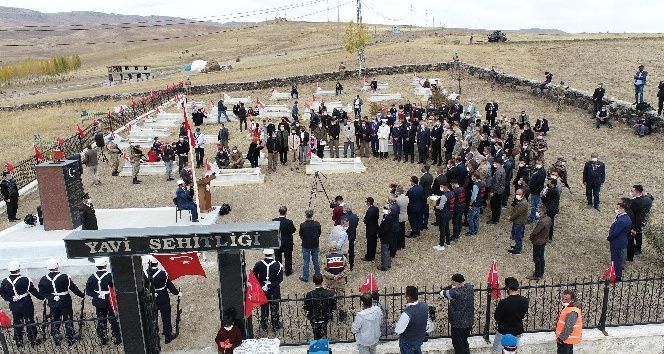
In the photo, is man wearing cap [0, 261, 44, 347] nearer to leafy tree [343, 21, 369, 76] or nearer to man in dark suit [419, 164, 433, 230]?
man in dark suit [419, 164, 433, 230]

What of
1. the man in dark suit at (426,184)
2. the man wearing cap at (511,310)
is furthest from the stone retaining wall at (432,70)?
the man wearing cap at (511,310)

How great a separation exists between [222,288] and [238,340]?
0.86m

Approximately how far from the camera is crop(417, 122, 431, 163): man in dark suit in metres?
18.9

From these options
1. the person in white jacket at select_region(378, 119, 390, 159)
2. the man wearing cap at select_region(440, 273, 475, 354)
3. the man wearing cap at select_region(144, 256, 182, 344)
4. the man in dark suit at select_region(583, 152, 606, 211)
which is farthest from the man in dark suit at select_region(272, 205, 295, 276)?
the person in white jacket at select_region(378, 119, 390, 159)

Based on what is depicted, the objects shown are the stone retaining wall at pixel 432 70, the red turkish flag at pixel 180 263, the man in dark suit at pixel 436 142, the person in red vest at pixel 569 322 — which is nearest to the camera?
the person in red vest at pixel 569 322

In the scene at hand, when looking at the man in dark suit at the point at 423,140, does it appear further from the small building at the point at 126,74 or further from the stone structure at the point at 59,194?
the small building at the point at 126,74

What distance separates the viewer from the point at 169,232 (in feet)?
24.8

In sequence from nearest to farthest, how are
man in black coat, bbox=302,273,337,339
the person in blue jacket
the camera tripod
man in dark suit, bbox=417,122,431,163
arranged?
1. man in black coat, bbox=302,273,337,339
2. the person in blue jacket
3. the camera tripod
4. man in dark suit, bbox=417,122,431,163

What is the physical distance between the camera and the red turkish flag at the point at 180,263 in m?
8.33

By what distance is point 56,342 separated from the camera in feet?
31.9

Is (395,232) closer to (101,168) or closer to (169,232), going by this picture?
(169,232)

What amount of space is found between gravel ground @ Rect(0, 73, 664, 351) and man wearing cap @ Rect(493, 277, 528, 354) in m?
3.33

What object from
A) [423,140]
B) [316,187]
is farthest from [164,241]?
[423,140]

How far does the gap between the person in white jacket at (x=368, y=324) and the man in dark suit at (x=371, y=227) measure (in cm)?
369
